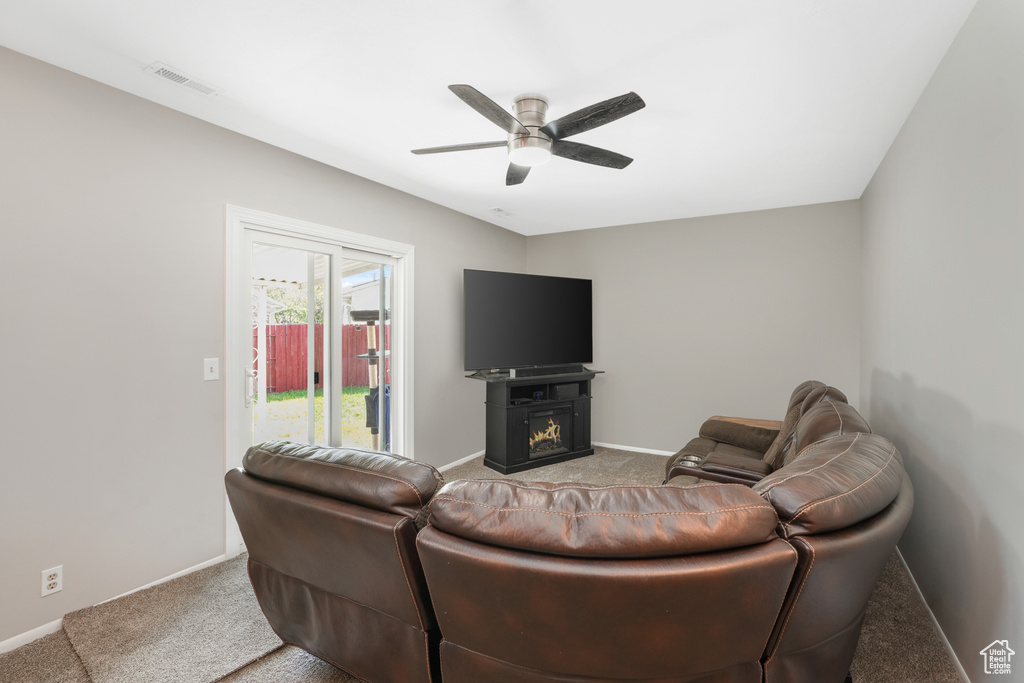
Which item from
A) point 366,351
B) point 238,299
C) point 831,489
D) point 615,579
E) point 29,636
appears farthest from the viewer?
point 366,351

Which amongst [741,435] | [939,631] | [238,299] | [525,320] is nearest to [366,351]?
[238,299]

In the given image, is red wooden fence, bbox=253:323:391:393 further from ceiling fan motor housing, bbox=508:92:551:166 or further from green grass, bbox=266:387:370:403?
ceiling fan motor housing, bbox=508:92:551:166

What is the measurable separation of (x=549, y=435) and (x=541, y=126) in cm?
323

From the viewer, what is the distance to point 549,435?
4.88 meters

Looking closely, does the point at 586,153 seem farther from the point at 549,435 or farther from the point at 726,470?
the point at 549,435

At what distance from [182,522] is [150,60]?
2289mm

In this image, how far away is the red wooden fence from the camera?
3.10m

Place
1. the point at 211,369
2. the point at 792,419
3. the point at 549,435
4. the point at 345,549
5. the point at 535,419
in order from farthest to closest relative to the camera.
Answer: the point at 549,435, the point at 535,419, the point at 792,419, the point at 211,369, the point at 345,549

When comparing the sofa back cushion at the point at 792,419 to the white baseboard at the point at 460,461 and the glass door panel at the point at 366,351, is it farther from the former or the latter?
the glass door panel at the point at 366,351

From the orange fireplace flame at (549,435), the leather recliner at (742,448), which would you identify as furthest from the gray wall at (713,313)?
the leather recliner at (742,448)

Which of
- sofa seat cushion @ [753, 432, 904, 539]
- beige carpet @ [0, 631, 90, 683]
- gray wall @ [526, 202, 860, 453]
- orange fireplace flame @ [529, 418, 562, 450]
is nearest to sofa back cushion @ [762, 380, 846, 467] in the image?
sofa seat cushion @ [753, 432, 904, 539]

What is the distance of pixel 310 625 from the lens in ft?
5.28

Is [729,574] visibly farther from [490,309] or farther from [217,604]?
[490,309]

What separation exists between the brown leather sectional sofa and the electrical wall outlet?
1.54 meters
